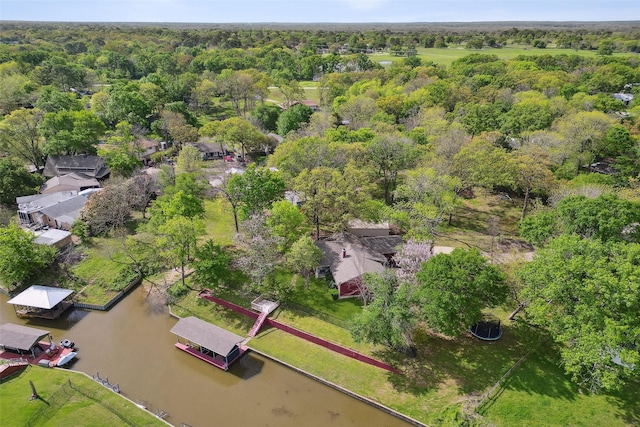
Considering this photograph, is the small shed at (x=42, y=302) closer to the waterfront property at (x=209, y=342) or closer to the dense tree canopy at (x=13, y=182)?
the waterfront property at (x=209, y=342)

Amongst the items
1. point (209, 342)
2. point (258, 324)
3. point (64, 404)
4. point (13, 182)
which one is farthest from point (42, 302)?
point (13, 182)

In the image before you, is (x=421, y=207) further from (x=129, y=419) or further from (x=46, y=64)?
(x=46, y=64)

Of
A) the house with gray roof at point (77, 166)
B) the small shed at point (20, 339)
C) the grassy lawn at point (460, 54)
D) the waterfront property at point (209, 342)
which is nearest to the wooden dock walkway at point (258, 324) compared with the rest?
the waterfront property at point (209, 342)

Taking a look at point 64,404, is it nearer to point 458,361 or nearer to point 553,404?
point 458,361

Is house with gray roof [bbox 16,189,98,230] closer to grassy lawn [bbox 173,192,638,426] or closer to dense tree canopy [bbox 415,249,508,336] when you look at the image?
grassy lawn [bbox 173,192,638,426]

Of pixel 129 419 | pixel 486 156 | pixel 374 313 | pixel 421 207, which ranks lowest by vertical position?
pixel 129 419

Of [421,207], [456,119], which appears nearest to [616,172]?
[456,119]
